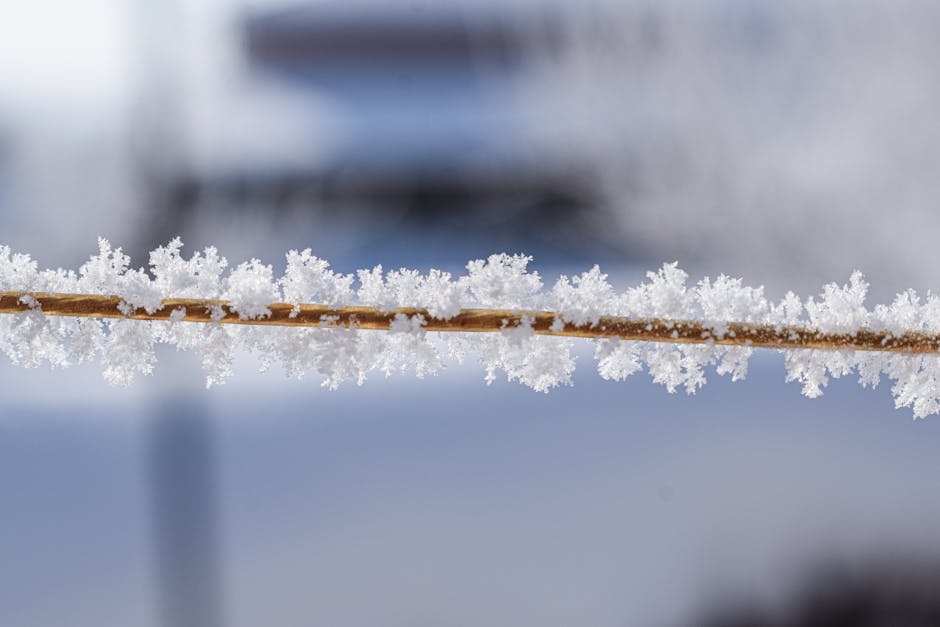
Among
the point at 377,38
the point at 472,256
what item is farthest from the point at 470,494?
the point at 377,38

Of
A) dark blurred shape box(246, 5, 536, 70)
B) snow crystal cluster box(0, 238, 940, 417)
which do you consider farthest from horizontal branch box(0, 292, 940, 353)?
dark blurred shape box(246, 5, 536, 70)

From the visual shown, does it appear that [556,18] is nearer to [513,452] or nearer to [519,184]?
[519,184]

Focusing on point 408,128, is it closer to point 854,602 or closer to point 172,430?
point 172,430

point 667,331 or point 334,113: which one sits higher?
point 334,113

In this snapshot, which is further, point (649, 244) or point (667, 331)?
point (649, 244)

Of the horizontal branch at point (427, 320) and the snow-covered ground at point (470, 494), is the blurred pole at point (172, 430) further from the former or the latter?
the horizontal branch at point (427, 320)

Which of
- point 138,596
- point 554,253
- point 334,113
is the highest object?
point 334,113

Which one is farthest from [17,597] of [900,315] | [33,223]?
[900,315]
